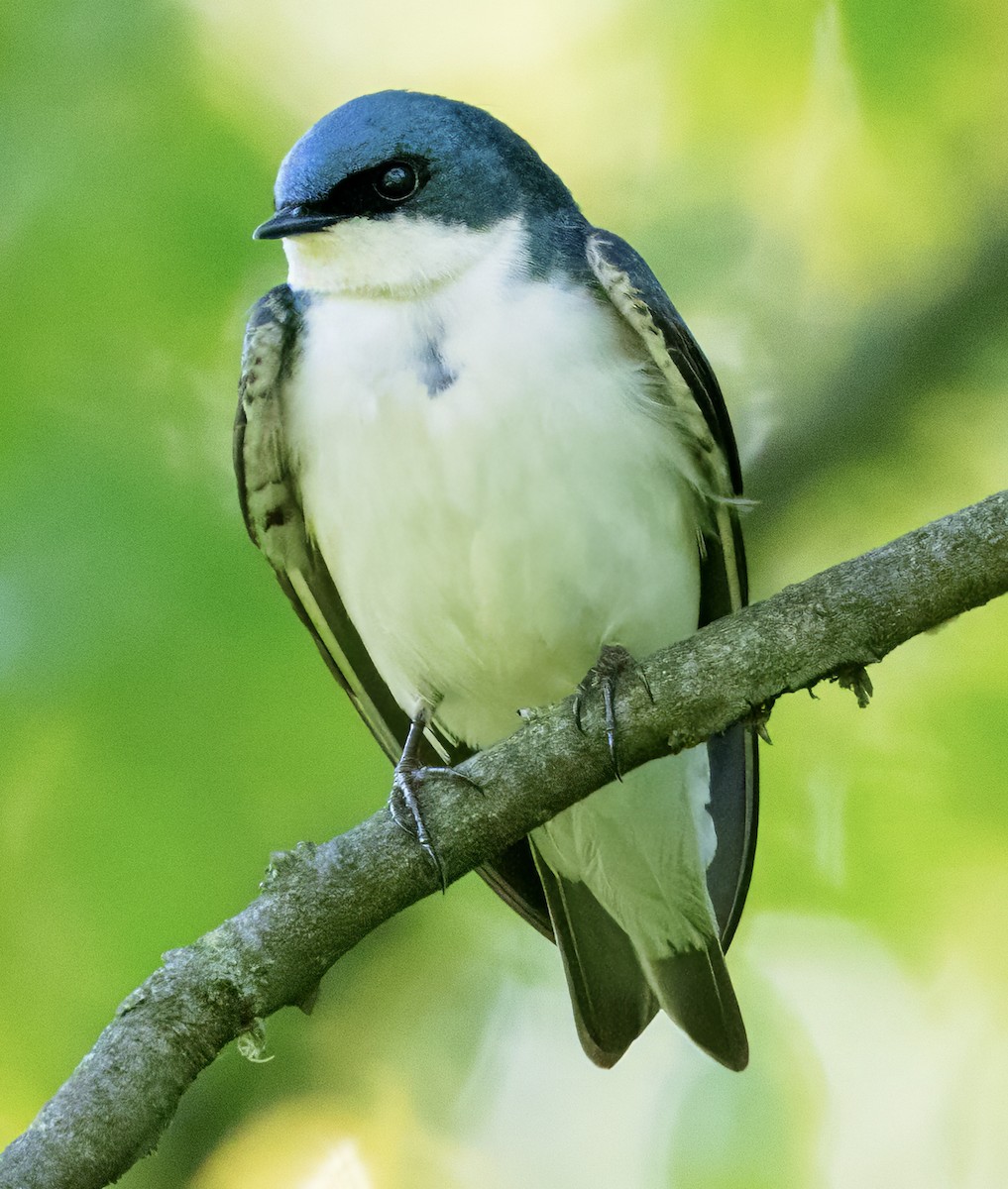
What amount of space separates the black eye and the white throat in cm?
6

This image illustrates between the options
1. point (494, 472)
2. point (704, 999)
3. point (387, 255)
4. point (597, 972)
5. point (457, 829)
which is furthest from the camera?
point (597, 972)

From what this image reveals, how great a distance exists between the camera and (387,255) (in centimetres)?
364

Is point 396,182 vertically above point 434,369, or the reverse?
point 396,182

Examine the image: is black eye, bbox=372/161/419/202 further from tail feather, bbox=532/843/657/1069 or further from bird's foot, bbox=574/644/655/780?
tail feather, bbox=532/843/657/1069

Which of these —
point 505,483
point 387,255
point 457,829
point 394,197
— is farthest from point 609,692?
point 394,197

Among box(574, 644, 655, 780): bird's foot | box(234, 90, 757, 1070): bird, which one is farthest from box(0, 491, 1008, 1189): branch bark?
box(234, 90, 757, 1070): bird

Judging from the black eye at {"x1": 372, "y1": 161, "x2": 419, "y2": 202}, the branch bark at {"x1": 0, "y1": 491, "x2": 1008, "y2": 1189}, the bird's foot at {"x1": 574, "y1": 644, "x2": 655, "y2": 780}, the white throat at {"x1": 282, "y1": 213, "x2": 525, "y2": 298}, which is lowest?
the branch bark at {"x1": 0, "y1": 491, "x2": 1008, "y2": 1189}

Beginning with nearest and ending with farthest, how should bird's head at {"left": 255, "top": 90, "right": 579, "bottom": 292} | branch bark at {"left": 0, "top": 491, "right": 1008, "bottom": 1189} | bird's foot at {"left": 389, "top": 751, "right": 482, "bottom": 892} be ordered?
branch bark at {"left": 0, "top": 491, "right": 1008, "bottom": 1189} < bird's foot at {"left": 389, "top": 751, "right": 482, "bottom": 892} < bird's head at {"left": 255, "top": 90, "right": 579, "bottom": 292}

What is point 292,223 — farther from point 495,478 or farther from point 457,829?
point 457,829

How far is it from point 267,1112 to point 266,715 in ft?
2.95

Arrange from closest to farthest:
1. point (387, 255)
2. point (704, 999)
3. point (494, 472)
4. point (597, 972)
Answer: point (494, 472) < point (387, 255) < point (704, 999) < point (597, 972)

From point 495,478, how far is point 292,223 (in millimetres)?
745

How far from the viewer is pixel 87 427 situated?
3.89 metres

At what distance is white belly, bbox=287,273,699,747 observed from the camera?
3.47 meters
